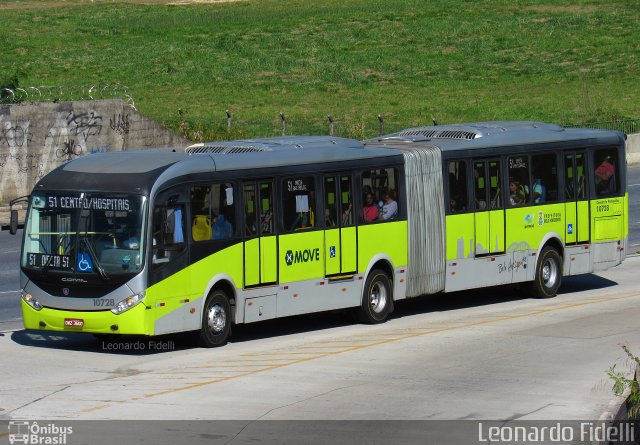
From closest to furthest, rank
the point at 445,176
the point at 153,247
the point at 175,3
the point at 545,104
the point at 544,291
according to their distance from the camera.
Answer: the point at 153,247 < the point at 445,176 < the point at 544,291 < the point at 545,104 < the point at 175,3

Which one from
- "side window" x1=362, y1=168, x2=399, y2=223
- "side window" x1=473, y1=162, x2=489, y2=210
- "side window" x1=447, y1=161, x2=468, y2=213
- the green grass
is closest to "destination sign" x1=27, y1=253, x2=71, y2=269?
"side window" x1=362, y1=168, x2=399, y2=223

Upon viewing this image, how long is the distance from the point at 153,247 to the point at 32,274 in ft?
6.14

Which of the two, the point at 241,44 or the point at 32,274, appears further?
the point at 241,44

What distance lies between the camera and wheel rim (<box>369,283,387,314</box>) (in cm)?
2373

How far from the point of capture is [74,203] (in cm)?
2025

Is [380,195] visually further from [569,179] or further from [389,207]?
[569,179]

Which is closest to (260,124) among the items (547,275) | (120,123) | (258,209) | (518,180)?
(120,123)

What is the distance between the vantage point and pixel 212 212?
21.1 metres

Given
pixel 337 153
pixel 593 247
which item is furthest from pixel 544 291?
pixel 337 153

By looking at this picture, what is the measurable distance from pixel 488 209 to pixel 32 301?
9184 mm

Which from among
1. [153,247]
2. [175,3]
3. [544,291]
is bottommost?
[544,291]

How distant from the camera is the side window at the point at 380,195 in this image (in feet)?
77.8

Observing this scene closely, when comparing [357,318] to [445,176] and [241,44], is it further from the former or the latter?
[241,44]

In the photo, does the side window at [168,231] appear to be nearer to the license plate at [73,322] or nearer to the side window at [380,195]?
the license plate at [73,322]
